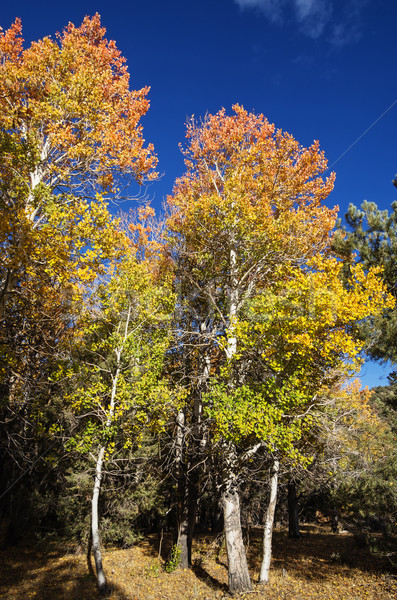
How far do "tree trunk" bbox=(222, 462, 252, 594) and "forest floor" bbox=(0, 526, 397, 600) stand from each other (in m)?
0.30

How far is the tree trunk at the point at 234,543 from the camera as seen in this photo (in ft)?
25.0

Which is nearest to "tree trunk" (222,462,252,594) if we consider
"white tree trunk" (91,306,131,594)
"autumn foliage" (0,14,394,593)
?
"autumn foliage" (0,14,394,593)

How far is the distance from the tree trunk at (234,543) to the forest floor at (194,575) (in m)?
0.30

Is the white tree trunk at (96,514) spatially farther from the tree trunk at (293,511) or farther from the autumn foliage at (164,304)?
the tree trunk at (293,511)

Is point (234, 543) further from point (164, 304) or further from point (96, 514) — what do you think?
point (164, 304)

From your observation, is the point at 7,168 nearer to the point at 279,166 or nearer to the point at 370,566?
the point at 279,166

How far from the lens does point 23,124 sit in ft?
25.9

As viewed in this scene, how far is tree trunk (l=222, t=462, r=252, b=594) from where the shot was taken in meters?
7.61

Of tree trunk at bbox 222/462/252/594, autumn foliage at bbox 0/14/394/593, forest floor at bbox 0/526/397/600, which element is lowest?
forest floor at bbox 0/526/397/600

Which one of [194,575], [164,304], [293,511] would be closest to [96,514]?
[194,575]

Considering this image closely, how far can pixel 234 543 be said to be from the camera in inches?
312

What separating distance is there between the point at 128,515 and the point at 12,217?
39.3 feet

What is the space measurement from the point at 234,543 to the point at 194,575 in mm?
3220

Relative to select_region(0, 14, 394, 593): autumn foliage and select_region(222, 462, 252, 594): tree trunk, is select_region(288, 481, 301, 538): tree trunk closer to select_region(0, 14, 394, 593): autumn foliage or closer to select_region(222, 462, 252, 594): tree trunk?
select_region(0, 14, 394, 593): autumn foliage
